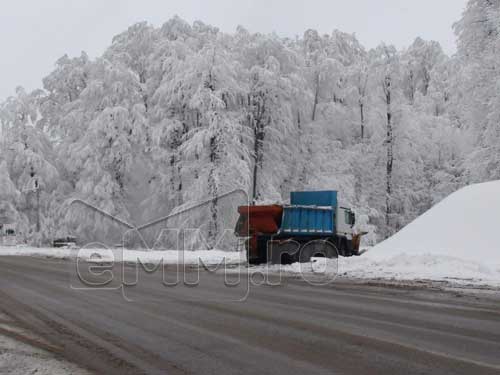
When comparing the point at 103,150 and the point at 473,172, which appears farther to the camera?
the point at 103,150

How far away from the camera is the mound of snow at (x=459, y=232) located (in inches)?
634

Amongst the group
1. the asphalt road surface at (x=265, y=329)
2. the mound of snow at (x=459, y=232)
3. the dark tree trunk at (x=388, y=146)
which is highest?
the dark tree trunk at (x=388, y=146)

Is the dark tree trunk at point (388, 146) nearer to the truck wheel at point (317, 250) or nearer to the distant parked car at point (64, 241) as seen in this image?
the truck wheel at point (317, 250)

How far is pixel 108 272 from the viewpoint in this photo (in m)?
18.6

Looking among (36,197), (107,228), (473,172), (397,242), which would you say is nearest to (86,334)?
(397,242)

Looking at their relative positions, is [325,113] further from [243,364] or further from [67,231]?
[243,364]

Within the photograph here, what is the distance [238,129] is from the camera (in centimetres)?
3350

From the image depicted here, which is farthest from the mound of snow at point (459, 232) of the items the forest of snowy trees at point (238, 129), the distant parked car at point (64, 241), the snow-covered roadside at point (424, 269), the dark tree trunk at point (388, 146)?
the distant parked car at point (64, 241)

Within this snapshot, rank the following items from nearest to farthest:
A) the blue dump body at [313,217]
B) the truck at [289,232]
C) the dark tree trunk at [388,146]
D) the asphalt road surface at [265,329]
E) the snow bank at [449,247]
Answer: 1. the asphalt road surface at [265,329]
2. the snow bank at [449,247]
3. the truck at [289,232]
4. the blue dump body at [313,217]
5. the dark tree trunk at [388,146]

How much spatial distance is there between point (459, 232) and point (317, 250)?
19.5ft

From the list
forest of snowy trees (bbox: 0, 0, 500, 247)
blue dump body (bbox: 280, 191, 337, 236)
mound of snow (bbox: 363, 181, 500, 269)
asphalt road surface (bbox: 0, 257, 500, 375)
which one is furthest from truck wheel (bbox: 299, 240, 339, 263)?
forest of snowy trees (bbox: 0, 0, 500, 247)

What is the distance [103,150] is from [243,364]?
32845 millimetres

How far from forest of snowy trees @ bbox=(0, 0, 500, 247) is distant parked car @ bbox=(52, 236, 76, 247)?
668mm

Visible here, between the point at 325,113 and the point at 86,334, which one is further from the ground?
the point at 325,113
